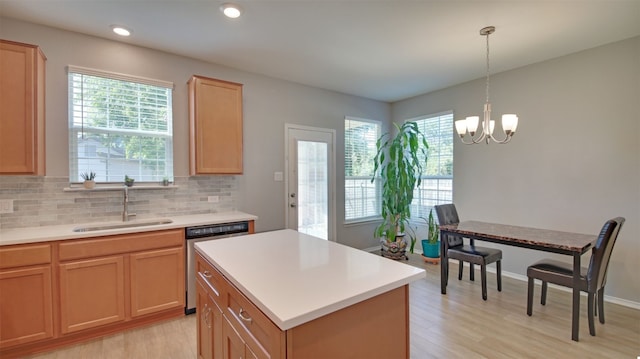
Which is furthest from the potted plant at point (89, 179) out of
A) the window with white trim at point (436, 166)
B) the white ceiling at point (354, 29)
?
the window with white trim at point (436, 166)

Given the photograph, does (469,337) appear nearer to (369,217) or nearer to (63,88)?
(369,217)

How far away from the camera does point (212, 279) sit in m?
1.63

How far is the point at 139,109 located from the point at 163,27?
908mm

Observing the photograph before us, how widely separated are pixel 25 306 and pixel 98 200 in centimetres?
99

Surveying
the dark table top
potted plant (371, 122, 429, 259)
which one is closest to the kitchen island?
the dark table top

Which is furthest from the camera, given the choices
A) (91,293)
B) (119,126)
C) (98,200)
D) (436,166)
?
(436,166)

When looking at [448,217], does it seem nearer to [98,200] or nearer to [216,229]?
[216,229]

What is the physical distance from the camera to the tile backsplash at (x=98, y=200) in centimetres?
250

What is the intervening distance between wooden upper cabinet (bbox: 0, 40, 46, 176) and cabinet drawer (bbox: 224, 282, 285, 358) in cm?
223

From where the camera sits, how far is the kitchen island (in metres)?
1.02

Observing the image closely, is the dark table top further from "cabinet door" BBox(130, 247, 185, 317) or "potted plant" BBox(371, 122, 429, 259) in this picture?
"cabinet door" BBox(130, 247, 185, 317)

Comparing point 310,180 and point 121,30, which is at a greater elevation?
point 121,30

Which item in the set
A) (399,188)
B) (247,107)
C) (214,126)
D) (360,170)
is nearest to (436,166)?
(399,188)

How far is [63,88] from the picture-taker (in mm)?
2670
